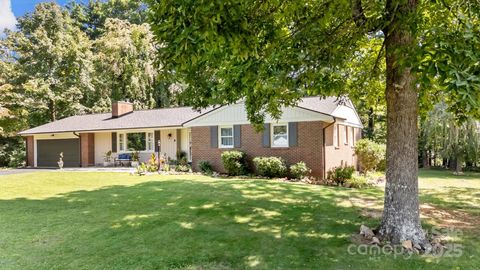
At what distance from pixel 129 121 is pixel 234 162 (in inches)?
381

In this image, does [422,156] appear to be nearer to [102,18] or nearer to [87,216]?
[87,216]

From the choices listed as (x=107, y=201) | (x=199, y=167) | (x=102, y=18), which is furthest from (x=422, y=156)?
(x=102, y=18)

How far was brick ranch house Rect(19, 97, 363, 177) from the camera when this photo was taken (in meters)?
15.8

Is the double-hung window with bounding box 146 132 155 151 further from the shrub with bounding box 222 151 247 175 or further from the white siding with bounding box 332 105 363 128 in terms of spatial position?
the white siding with bounding box 332 105 363 128

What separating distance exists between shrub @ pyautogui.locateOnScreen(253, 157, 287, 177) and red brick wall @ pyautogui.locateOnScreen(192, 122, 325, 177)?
0.57 meters

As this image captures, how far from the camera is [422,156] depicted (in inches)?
1025

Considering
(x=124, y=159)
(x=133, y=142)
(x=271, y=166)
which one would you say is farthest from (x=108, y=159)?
(x=271, y=166)

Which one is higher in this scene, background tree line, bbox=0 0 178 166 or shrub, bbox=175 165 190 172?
background tree line, bbox=0 0 178 166

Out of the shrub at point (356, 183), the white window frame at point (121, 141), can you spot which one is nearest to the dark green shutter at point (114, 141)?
the white window frame at point (121, 141)

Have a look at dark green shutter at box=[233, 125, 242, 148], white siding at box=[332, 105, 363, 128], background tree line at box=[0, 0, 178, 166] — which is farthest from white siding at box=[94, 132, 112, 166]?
white siding at box=[332, 105, 363, 128]

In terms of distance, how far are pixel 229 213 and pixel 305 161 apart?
27.0 ft

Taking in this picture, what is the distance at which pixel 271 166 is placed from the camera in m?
15.7

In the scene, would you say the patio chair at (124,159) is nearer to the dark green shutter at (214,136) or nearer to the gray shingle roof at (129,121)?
the gray shingle roof at (129,121)

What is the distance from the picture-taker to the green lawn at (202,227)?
522 centimetres
